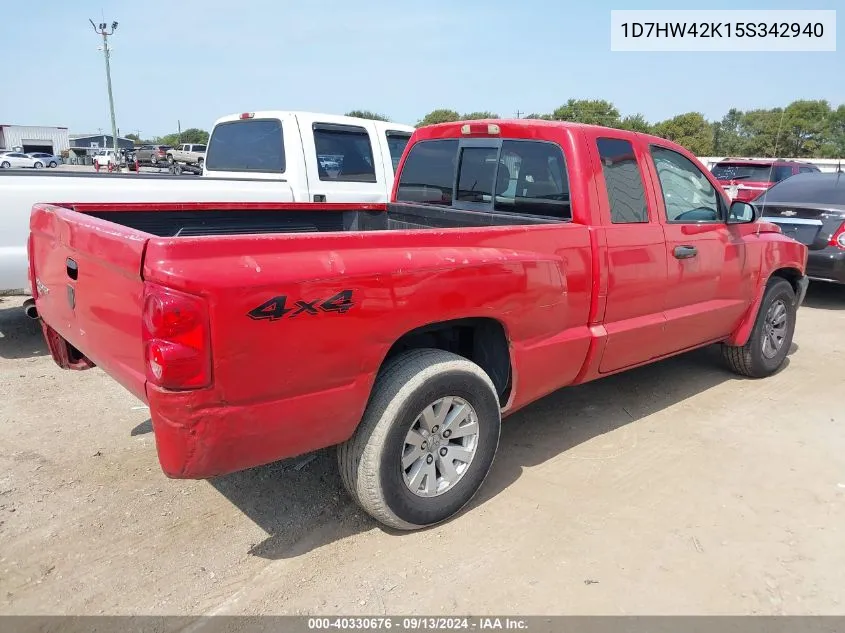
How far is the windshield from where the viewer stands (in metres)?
14.3

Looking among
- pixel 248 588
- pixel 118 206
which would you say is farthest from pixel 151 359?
pixel 118 206

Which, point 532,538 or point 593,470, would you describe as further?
point 593,470

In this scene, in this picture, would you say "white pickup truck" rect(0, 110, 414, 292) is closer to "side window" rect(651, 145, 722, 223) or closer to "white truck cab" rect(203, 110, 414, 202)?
"white truck cab" rect(203, 110, 414, 202)

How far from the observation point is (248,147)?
7.12m

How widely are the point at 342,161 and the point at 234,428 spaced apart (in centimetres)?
514

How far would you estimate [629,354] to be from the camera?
3.88 metres

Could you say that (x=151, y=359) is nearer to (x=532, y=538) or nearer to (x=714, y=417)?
(x=532, y=538)

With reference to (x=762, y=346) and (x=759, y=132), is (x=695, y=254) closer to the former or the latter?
(x=762, y=346)

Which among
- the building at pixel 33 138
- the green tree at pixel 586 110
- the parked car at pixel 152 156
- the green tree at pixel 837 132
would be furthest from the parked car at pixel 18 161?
the green tree at pixel 837 132

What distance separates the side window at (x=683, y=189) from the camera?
13.4 feet

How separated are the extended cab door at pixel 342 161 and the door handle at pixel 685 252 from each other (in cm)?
388

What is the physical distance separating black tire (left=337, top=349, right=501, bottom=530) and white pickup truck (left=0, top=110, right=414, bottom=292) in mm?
3535

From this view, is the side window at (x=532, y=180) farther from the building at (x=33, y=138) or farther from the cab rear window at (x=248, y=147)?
the building at (x=33, y=138)

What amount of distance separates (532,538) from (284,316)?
5.20 feet
